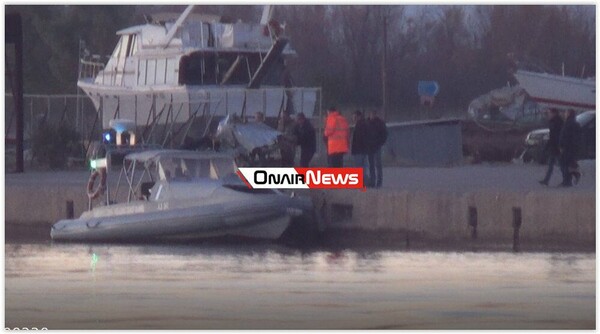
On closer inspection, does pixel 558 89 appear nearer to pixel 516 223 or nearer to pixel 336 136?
pixel 516 223

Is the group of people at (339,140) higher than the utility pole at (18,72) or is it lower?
lower

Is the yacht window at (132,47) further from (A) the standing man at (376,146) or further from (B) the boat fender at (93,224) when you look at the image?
(B) the boat fender at (93,224)

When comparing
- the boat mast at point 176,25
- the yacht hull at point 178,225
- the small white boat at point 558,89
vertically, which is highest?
the boat mast at point 176,25

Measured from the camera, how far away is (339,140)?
703 inches

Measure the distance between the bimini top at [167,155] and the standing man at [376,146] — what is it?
127 cm

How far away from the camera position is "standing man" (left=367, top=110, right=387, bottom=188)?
18433 mm

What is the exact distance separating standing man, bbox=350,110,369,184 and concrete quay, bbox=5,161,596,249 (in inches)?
11.3

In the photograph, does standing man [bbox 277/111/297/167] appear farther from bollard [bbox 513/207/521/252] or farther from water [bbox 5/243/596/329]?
bollard [bbox 513/207/521/252]

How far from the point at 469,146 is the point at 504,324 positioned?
5248 millimetres

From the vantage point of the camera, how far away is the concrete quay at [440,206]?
18078 millimetres

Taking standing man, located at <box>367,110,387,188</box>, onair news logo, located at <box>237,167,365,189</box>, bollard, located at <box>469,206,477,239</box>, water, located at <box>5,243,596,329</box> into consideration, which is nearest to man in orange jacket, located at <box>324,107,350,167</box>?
standing man, located at <box>367,110,387,188</box>

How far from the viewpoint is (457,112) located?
17953 millimetres

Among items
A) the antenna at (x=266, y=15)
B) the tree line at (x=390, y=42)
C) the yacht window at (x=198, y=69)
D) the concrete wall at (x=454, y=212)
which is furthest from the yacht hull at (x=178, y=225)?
the antenna at (x=266, y=15)

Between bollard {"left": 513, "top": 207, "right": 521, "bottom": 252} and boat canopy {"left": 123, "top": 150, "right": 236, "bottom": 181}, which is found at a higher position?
boat canopy {"left": 123, "top": 150, "right": 236, "bottom": 181}
